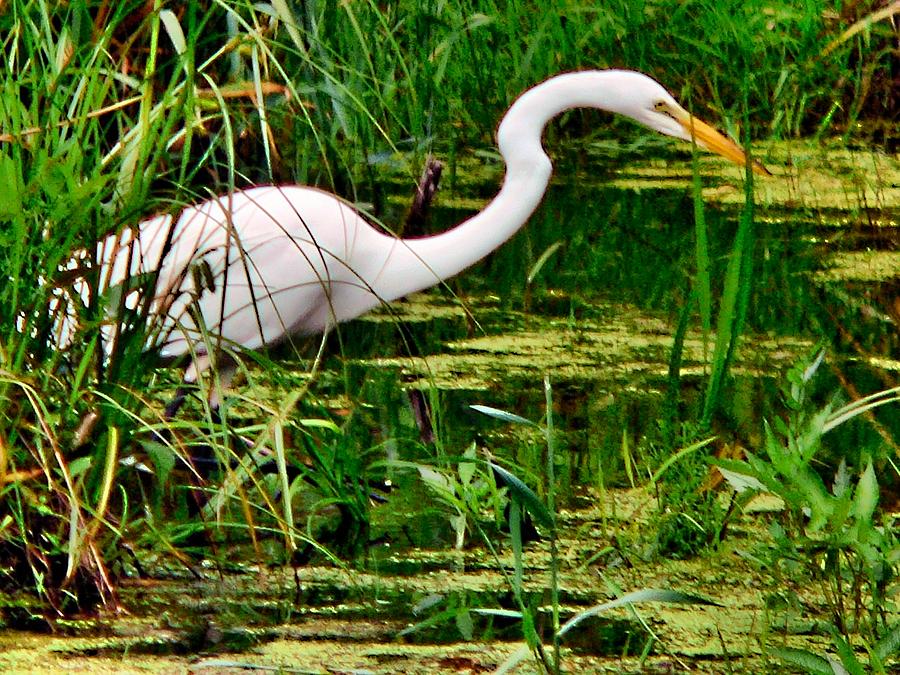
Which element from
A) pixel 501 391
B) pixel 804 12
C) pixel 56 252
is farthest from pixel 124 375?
pixel 804 12

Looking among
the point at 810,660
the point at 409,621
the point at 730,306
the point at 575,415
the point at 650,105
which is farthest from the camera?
the point at 650,105

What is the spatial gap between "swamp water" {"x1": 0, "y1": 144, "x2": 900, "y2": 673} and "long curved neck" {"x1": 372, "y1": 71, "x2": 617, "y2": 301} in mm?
150

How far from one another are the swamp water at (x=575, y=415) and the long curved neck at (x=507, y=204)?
15cm

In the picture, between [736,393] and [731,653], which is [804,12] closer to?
[736,393]

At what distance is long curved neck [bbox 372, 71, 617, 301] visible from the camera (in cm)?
331

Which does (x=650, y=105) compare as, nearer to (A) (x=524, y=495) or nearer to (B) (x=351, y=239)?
(B) (x=351, y=239)

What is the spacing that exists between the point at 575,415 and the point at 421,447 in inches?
18.3

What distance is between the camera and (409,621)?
6.97ft

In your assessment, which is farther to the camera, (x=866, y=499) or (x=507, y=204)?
(x=507, y=204)

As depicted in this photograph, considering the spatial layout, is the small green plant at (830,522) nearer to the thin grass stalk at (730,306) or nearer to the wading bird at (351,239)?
the thin grass stalk at (730,306)

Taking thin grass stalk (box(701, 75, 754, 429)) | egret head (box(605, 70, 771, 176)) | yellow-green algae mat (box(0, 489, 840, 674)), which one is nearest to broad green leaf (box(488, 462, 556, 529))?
yellow-green algae mat (box(0, 489, 840, 674))

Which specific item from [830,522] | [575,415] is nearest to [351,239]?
[575,415]

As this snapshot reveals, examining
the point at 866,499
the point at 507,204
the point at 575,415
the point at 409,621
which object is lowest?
the point at 409,621

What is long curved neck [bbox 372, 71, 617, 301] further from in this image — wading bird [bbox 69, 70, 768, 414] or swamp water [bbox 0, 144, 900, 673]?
swamp water [bbox 0, 144, 900, 673]
